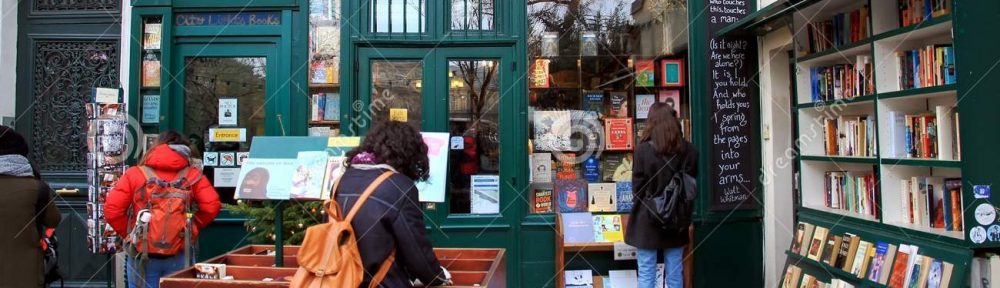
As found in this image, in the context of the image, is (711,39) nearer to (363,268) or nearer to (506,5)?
(506,5)

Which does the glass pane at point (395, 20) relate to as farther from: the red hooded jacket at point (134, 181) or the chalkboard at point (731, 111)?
the chalkboard at point (731, 111)

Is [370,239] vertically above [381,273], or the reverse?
[370,239]

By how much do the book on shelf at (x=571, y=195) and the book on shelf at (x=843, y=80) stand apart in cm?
216

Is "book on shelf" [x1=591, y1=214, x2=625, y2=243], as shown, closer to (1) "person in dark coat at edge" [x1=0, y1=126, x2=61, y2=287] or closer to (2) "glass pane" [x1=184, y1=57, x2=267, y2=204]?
(2) "glass pane" [x1=184, y1=57, x2=267, y2=204]

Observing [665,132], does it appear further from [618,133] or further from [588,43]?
A: [588,43]

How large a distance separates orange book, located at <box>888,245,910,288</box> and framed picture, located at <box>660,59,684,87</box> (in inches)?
106

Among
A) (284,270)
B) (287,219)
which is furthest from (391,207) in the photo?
(287,219)

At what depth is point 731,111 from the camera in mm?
5980

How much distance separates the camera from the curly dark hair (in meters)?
2.99

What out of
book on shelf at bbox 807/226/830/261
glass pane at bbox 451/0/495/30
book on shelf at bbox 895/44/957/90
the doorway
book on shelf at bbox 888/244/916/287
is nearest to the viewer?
book on shelf at bbox 895/44/957/90

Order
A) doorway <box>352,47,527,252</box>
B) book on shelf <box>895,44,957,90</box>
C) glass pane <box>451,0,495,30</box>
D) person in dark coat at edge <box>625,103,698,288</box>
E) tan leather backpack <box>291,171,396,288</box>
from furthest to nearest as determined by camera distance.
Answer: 1. glass pane <box>451,0,495,30</box>
2. doorway <box>352,47,527,252</box>
3. person in dark coat at edge <box>625,103,698,288</box>
4. book on shelf <box>895,44,957,90</box>
5. tan leather backpack <box>291,171,396,288</box>

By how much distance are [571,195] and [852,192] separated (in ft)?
7.80

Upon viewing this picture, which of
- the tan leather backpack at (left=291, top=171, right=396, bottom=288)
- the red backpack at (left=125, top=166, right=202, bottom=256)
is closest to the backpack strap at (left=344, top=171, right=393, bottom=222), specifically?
the tan leather backpack at (left=291, top=171, right=396, bottom=288)

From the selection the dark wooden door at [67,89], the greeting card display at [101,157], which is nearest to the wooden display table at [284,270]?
the greeting card display at [101,157]
